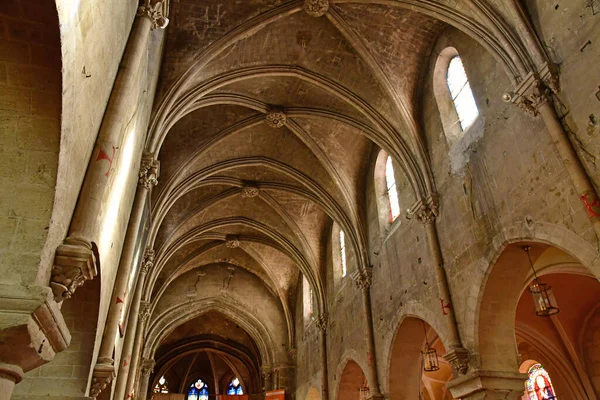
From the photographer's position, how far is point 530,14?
27.0 feet

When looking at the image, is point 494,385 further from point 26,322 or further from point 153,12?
point 153,12

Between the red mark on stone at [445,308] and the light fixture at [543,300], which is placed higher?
the red mark on stone at [445,308]

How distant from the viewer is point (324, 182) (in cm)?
1659

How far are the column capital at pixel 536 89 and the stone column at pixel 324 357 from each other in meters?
11.9

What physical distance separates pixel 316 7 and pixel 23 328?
9.49m

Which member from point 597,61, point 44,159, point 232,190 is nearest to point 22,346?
point 44,159

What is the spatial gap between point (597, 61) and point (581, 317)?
8.26 metres

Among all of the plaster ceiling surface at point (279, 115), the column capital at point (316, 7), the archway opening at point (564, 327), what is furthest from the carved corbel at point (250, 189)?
the archway opening at point (564, 327)

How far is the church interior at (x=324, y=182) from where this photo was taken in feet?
14.5

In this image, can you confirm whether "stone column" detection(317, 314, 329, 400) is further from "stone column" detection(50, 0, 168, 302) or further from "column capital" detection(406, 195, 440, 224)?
"stone column" detection(50, 0, 168, 302)

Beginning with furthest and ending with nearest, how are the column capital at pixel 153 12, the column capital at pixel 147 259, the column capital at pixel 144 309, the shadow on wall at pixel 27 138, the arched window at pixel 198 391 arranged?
the arched window at pixel 198 391 → the column capital at pixel 144 309 → the column capital at pixel 147 259 → the column capital at pixel 153 12 → the shadow on wall at pixel 27 138

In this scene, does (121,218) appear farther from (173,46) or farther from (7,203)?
(173,46)

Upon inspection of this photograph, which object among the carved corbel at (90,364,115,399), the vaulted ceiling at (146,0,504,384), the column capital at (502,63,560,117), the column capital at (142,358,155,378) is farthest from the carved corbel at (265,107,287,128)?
the column capital at (142,358,155,378)

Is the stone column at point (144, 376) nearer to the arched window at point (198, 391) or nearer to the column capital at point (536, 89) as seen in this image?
the arched window at point (198, 391)
